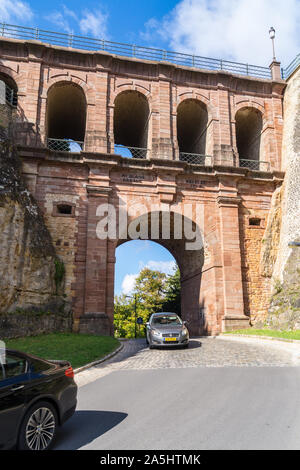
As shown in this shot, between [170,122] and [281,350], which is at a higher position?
[170,122]

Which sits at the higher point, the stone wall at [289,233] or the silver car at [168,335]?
the stone wall at [289,233]

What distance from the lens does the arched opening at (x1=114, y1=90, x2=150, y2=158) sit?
72.0 feet

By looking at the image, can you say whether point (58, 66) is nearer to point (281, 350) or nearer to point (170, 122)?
point (170, 122)

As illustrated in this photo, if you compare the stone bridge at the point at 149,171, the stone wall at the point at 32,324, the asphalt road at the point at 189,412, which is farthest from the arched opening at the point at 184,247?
the asphalt road at the point at 189,412

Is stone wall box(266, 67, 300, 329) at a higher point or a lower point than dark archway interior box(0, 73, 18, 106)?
lower

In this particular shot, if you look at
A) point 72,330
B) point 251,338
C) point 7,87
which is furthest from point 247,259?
point 7,87

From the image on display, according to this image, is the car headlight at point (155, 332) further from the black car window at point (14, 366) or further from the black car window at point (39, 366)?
the black car window at point (14, 366)

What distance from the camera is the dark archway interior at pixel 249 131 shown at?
23.4 metres

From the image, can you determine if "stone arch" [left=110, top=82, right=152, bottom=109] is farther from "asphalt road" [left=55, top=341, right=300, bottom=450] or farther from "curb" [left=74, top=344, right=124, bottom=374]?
"asphalt road" [left=55, top=341, right=300, bottom=450]

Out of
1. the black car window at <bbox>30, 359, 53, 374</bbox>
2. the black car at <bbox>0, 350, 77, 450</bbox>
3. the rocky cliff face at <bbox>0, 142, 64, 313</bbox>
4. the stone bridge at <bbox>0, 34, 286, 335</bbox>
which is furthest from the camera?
the stone bridge at <bbox>0, 34, 286, 335</bbox>

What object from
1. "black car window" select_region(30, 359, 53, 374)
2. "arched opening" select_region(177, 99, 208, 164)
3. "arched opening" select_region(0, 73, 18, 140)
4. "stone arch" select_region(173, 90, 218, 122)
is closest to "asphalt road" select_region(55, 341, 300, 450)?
"black car window" select_region(30, 359, 53, 374)

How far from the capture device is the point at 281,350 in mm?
11219

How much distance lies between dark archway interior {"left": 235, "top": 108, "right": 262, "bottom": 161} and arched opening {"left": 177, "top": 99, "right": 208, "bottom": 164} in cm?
271

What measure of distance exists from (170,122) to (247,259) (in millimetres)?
9441
